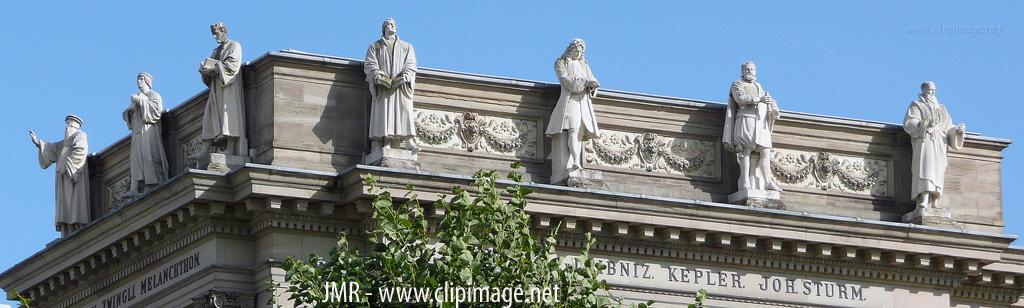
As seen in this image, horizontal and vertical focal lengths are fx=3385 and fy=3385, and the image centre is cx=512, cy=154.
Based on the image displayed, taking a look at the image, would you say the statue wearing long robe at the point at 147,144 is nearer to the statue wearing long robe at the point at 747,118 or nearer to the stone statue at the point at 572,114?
the stone statue at the point at 572,114

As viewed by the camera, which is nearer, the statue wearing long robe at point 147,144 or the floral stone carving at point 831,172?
the statue wearing long robe at point 147,144

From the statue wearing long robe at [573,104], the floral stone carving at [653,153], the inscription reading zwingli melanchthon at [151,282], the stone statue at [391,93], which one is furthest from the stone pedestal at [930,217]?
the inscription reading zwingli melanchthon at [151,282]

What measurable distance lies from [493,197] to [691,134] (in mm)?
14868

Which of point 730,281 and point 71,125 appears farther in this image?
point 71,125

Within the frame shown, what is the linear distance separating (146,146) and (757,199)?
11.1 m

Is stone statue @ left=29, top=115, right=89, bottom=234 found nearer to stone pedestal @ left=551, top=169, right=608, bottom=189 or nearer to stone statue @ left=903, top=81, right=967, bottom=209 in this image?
stone pedestal @ left=551, top=169, right=608, bottom=189

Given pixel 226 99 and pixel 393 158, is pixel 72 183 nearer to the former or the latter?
pixel 226 99

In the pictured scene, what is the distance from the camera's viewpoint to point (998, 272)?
63.8 metres

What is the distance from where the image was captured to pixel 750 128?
202 feet

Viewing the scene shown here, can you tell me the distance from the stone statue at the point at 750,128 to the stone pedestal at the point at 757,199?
0.08m

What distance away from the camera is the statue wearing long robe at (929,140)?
206 ft

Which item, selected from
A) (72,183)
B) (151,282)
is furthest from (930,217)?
(72,183)

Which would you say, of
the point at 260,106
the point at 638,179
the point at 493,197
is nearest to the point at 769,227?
the point at 638,179

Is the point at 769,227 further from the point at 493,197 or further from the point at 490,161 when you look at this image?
the point at 493,197
